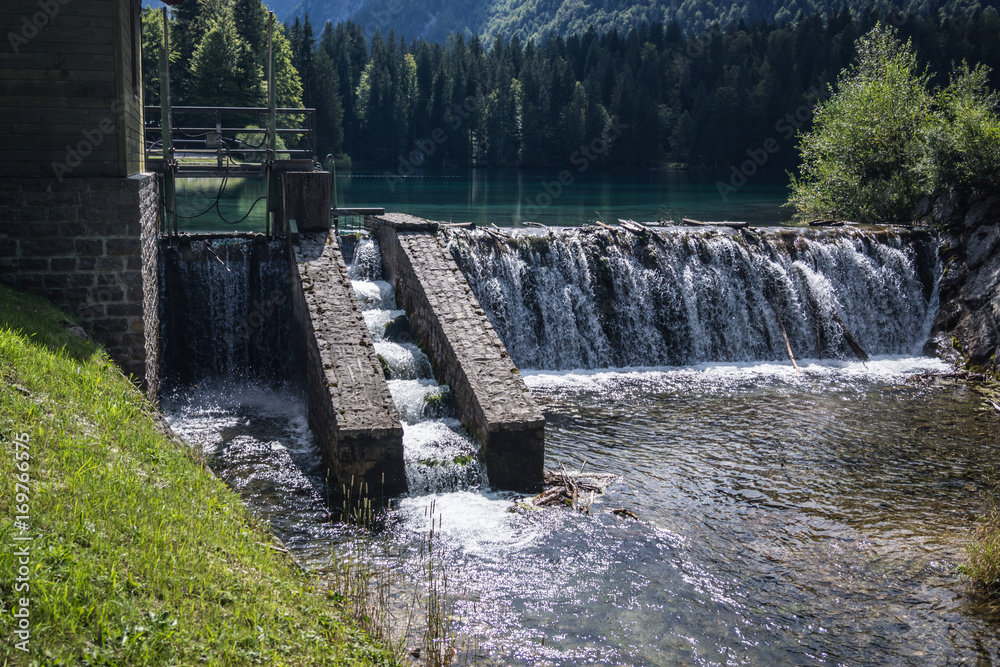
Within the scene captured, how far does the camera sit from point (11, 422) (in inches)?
281

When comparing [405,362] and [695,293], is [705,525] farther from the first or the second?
[695,293]

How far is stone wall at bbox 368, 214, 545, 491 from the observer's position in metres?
11.6

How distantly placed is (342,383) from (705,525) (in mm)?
5442

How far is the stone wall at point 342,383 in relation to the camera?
11.0m

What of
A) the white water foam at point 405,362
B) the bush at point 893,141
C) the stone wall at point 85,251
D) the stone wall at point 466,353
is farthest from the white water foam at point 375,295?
the bush at point 893,141

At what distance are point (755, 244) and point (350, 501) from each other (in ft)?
45.7

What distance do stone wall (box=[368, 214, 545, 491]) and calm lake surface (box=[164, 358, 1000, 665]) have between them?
25.9 inches

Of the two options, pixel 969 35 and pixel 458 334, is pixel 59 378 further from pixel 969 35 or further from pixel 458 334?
pixel 969 35

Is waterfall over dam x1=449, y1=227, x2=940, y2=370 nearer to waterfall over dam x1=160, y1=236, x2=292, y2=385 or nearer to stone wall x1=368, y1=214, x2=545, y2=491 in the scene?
stone wall x1=368, y1=214, x2=545, y2=491

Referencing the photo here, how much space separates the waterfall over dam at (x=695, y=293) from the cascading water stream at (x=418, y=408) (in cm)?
323

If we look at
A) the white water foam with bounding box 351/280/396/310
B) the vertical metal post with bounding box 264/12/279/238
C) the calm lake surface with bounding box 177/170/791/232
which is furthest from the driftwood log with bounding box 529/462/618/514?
the calm lake surface with bounding box 177/170/791/232

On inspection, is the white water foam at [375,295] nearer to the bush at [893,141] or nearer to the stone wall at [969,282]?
the stone wall at [969,282]

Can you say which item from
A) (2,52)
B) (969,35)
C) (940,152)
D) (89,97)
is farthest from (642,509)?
(969,35)

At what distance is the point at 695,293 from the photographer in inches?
787
